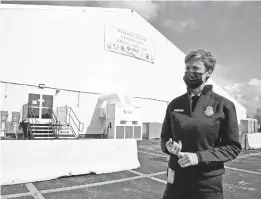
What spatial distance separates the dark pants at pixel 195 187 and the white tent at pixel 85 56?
15.8m

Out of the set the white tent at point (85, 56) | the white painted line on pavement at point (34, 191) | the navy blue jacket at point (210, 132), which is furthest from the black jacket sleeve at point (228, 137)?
the white tent at point (85, 56)

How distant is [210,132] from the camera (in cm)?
189

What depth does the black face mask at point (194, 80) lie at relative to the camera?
2.03 metres

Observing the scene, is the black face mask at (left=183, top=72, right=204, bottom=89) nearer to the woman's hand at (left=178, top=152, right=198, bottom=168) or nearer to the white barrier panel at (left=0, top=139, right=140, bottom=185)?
the woman's hand at (left=178, top=152, right=198, bottom=168)

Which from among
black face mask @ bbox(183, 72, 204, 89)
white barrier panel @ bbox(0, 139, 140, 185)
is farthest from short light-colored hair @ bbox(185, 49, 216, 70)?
white barrier panel @ bbox(0, 139, 140, 185)

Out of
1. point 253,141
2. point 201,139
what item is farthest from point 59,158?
point 253,141

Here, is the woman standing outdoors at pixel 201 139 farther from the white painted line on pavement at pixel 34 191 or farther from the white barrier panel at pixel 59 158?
the white barrier panel at pixel 59 158

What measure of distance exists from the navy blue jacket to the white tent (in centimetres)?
1591

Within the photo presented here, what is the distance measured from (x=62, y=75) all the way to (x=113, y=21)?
23.1 ft

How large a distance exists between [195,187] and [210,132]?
48 centimetres

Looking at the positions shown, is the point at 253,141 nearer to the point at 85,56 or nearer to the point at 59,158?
the point at 59,158

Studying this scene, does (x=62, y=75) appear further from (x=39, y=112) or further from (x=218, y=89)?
(x=218, y=89)

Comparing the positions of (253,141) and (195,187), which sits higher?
(195,187)

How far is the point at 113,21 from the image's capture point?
20469mm
